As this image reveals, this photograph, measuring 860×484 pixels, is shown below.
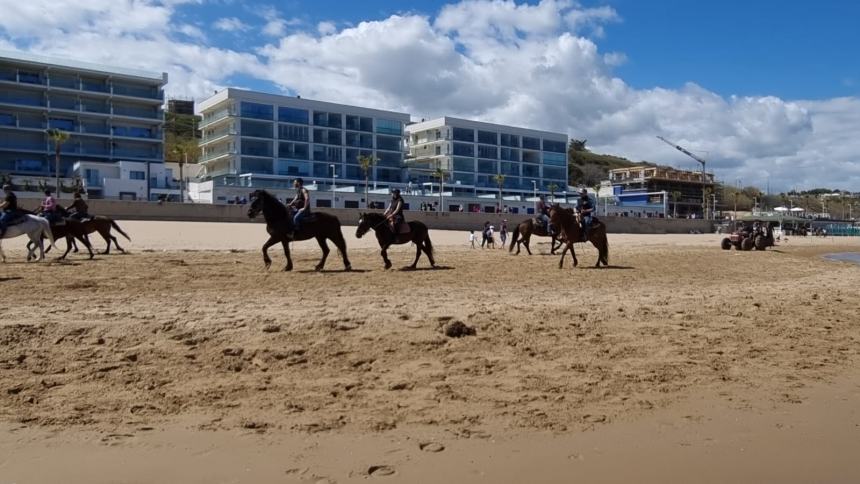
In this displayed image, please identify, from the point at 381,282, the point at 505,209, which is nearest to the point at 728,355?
the point at 381,282

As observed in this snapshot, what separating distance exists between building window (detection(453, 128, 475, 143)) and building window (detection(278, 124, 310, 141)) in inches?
1065

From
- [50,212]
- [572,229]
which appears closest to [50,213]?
[50,212]

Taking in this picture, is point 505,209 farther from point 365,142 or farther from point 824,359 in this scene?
point 824,359

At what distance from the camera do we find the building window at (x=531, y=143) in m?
118

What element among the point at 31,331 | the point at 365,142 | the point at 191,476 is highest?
the point at 365,142

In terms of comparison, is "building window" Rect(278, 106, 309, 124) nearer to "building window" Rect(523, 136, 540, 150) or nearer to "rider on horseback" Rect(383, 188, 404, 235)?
"building window" Rect(523, 136, 540, 150)

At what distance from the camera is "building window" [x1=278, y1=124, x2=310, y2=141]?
9244 cm

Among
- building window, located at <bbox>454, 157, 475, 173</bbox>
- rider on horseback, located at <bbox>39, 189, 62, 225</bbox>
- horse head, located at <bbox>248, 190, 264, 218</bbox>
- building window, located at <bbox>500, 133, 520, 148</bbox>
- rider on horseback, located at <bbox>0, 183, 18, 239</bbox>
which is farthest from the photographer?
building window, located at <bbox>500, 133, 520, 148</bbox>

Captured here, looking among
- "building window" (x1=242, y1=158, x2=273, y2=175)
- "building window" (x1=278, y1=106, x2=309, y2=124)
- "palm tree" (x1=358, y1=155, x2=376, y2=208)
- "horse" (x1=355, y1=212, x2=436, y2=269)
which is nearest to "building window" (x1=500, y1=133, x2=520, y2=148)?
"palm tree" (x1=358, y1=155, x2=376, y2=208)

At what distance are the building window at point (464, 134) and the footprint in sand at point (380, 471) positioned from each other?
10684cm

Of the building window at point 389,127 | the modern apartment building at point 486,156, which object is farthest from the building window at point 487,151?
the building window at point 389,127

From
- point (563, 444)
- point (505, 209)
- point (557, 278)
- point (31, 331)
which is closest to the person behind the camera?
point (563, 444)

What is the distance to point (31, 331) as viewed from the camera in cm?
755

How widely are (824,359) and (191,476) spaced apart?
7236 mm
